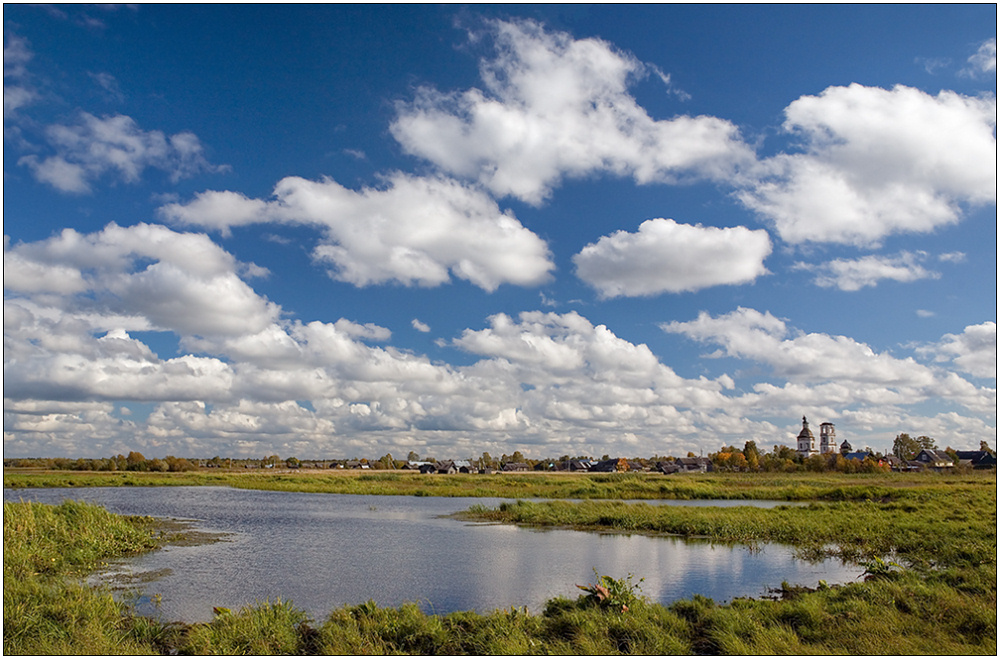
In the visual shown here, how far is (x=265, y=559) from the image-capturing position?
2397cm

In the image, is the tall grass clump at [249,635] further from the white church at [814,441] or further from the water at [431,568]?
the white church at [814,441]

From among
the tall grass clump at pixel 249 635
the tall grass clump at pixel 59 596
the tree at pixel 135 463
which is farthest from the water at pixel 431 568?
the tree at pixel 135 463

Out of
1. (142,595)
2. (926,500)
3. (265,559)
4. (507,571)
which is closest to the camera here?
(142,595)

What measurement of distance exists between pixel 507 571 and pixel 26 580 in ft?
45.1

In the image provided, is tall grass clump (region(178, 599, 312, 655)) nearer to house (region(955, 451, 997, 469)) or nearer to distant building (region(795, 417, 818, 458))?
house (region(955, 451, 997, 469))

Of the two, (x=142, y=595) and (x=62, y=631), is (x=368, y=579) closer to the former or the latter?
(x=142, y=595)

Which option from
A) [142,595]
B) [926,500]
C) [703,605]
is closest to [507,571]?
[703,605]

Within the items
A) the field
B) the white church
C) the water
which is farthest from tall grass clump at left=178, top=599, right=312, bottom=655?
the white church

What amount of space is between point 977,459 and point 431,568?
149407 millimetres

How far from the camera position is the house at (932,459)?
126 metres

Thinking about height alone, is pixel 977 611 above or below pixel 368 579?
above

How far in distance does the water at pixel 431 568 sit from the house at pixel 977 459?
115113 mm

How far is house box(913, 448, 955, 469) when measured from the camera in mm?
126312

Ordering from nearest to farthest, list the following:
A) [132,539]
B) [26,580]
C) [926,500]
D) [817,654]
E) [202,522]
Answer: [817,654] → [26,580] → [132,539] → [202,522] → [926,500]
